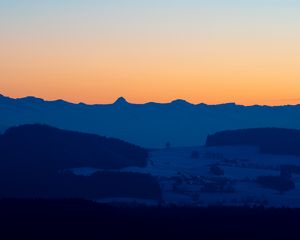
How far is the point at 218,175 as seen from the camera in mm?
112000

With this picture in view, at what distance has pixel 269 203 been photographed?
93000 mm

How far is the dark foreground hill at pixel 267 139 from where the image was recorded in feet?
428

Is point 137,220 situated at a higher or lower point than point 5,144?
lower

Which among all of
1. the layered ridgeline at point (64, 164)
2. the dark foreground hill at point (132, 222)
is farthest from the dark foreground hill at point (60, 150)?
the dark foreground hill at point (132, 222)

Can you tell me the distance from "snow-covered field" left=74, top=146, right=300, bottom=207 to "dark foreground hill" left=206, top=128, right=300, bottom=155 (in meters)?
1.36

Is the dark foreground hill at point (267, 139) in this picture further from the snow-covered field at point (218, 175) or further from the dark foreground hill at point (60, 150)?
the dark foreground hill at point (60, 150)

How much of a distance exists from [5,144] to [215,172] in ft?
64.6

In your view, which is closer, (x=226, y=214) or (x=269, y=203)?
(x=226, y=214)

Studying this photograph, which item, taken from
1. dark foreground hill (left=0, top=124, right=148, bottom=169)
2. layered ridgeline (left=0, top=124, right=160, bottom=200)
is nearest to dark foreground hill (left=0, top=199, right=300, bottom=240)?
layered ridgeline (left=0, top=124, right=160, bottom=200)

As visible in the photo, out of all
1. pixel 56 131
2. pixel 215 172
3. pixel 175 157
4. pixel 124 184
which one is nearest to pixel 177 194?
pixel 124 184

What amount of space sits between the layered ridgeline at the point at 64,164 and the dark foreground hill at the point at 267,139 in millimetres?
14423

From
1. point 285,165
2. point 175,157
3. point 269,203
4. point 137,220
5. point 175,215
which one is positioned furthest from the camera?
point 175,157

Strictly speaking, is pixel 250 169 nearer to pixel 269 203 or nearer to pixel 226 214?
pixel 269 203

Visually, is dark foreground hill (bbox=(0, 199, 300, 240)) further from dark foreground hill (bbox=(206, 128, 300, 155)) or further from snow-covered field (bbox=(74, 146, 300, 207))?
dark foreground hill (bbox=(206, 128, 300, 155))
